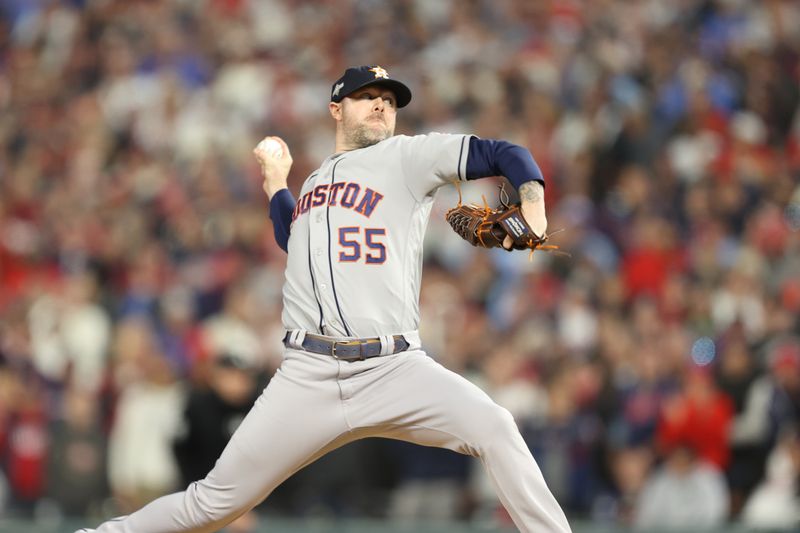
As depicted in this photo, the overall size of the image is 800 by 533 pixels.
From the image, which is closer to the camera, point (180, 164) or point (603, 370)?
point (603, 370)

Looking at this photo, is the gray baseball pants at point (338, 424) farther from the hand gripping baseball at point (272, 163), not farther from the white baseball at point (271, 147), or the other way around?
the white baseball at point (271, 147)

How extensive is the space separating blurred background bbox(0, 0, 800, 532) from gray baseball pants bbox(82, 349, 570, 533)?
339 cm

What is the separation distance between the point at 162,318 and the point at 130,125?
9.79ft

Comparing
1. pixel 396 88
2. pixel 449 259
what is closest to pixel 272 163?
pixel 396 88

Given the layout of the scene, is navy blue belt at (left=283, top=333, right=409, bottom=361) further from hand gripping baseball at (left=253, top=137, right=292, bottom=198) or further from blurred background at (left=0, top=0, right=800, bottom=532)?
blurred background at (left=0, top=0, right=800, bottom=532)

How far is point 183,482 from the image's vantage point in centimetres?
844

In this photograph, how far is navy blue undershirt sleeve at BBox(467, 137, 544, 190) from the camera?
4.29 m

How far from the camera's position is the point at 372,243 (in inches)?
182

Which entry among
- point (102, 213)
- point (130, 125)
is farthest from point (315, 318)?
point (130, 125)

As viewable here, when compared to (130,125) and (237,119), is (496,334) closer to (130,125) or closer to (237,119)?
(237,119)

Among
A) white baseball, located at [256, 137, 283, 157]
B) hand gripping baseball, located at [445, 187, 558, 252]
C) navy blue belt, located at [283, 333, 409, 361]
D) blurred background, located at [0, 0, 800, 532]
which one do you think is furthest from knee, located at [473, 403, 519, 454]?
blurred background, located at [0, 0, 800, 532]

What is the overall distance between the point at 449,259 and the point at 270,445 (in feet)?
19.6

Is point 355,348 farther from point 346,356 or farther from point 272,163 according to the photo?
point 272,163

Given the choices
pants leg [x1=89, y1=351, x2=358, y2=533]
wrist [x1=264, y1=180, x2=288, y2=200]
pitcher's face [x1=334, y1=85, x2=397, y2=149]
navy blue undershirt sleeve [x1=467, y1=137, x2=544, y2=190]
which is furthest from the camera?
wrist [x1=264, y1=180, x2=288, y2=200]
